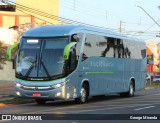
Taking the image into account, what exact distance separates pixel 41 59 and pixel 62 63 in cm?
98

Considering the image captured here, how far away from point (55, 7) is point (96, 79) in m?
62.0

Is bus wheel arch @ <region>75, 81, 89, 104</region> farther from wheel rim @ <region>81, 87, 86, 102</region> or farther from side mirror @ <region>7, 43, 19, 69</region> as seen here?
side mirror @ <region>7, 43, 19, 69</region>

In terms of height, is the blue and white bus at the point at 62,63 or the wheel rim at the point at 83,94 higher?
the blue and white bus at the point at 62,63

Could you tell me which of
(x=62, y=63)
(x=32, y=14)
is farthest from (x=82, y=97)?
(x=32, y=14)

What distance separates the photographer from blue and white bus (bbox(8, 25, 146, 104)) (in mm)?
20922

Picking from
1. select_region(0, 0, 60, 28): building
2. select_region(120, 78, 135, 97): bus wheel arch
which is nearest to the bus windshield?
select_region(120, 78, 135, 97): bus wheel arch

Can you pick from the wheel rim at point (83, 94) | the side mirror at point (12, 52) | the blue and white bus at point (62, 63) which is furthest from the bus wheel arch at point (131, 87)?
the side mirror at point (12, 52)

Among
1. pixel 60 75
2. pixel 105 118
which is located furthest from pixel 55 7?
pixel 105 118

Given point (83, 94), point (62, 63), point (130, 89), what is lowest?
point (130, 89)

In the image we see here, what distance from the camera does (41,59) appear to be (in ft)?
69.3

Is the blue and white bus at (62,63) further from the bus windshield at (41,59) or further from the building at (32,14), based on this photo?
the building at (32,14)

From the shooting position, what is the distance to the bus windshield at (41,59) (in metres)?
20.9

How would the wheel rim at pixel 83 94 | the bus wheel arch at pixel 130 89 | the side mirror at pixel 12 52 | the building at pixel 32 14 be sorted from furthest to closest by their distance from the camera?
the building at pixel 32 14
the bus wheel arch at pixel 130 89
the wheel rim at pixel 83 94
the side mirror at pixel 12 52

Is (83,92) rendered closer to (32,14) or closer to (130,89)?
(130,89)
